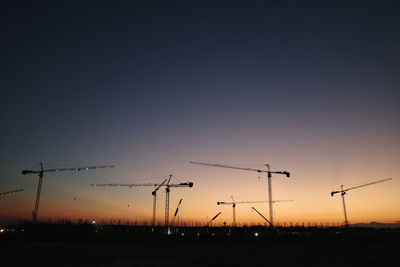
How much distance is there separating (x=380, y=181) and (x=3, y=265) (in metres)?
213

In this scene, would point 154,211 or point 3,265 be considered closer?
point 3,265

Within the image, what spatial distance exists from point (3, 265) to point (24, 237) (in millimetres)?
57967

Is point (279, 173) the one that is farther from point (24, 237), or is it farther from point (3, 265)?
point (3, 265)

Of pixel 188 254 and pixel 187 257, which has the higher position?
pixel 187 257

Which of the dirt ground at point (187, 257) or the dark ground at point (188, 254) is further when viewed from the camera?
the dark ground at point (188, 254)

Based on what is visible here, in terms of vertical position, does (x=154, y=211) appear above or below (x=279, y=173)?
below

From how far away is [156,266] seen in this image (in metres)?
28.6

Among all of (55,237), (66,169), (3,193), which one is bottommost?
(55,237)

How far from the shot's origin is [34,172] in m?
155

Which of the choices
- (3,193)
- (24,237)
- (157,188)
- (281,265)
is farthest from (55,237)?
(3,193)

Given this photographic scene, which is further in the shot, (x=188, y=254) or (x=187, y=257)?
(x=188, y=254)

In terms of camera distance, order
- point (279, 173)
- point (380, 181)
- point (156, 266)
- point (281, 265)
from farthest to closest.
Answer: point (380, 181) → point (279, 173) → point (281, 265) → point (156, 266)

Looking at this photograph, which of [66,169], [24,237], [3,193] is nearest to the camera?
[24,237]

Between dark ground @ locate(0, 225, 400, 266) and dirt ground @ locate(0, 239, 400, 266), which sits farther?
dark ground @ locate(0, 225, 400, 266)
